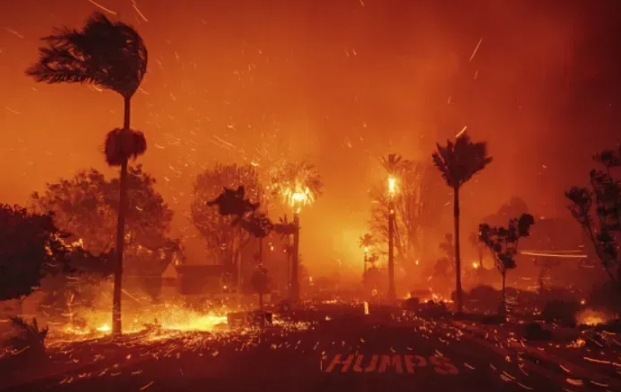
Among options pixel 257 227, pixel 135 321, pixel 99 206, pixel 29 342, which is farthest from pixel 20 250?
pixel 99 206

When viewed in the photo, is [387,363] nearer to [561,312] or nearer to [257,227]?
[561,312]

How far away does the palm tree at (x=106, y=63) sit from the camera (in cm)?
2777

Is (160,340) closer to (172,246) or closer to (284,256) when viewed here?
(172,246)

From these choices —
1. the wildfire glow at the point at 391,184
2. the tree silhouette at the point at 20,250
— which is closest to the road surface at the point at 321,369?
the tree silhouette at the point at 20,250

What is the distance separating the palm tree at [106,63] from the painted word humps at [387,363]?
12.1 m

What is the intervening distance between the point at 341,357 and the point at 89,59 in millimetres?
16023

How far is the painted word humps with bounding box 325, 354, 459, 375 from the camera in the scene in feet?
59.3

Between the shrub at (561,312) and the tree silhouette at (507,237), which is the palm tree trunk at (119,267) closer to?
the shrub at (561,312)

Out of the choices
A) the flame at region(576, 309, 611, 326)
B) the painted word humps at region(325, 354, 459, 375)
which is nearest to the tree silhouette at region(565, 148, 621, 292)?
the flame at region(576, 309, 611, 326)

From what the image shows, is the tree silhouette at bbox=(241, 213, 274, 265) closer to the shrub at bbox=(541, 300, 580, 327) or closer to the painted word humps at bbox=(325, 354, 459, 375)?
the shrub at bbox=(541, 300, 580, 327)

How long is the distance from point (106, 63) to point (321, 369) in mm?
16649

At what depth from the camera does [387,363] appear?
19672 mm

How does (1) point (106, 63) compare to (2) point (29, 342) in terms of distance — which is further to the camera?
(1) point (106, 63)

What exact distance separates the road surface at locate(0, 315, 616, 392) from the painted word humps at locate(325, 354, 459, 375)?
0.03 m
